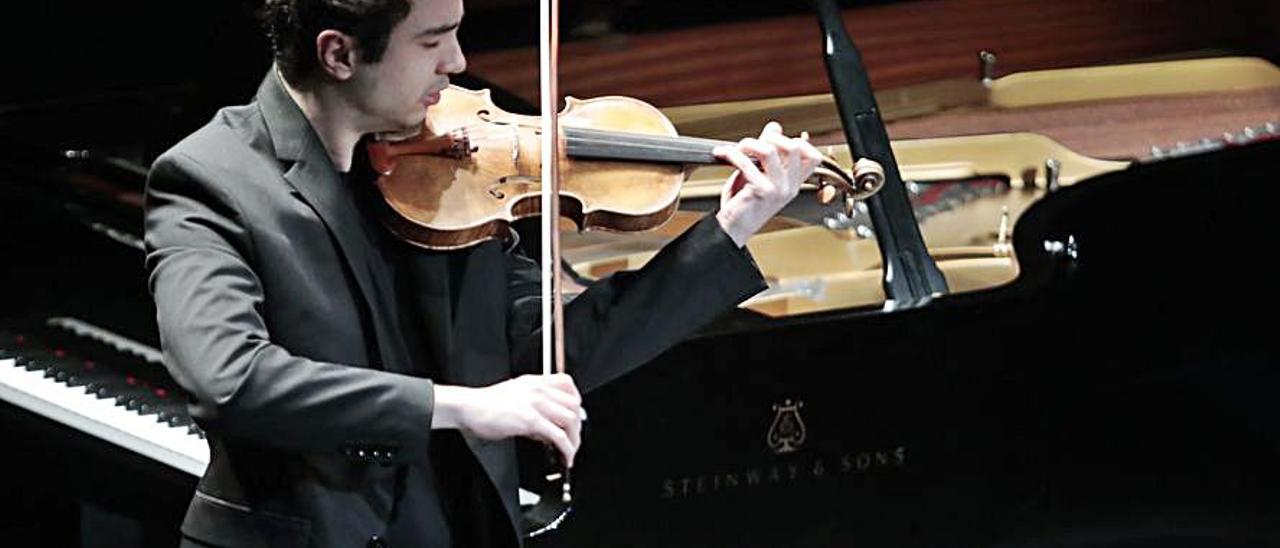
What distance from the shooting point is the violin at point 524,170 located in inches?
85.0

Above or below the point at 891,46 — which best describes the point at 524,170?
above

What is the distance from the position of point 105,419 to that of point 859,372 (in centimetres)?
119

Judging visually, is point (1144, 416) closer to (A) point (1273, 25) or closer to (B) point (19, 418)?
(A) point (1273, 25)

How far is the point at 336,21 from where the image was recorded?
205 centimetres

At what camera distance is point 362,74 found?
6.77 ft

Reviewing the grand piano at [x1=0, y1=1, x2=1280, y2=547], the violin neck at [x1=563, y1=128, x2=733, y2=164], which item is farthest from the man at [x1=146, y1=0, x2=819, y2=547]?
the grand piano at [x1=0, y1=1, x2=1280, y2=547]

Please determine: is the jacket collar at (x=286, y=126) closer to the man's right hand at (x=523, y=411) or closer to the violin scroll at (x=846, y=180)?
the man's right hand at (x=523, y=411)

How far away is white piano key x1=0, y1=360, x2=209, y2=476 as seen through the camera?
3027 millimetres

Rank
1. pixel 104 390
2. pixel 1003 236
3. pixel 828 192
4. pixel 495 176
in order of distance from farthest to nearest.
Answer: pixel 1003 236, pixel 104 390, pixel 828 192, pixel 495 176

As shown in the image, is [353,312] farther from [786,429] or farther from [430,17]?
[786,429]

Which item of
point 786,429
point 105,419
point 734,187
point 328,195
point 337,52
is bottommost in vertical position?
point 786,429

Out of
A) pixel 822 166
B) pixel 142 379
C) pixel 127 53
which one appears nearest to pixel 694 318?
pixel 822 166

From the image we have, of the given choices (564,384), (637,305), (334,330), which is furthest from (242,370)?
(637,305)

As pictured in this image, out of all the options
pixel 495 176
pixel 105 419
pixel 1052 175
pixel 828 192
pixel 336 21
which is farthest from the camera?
pixel 1052 175
